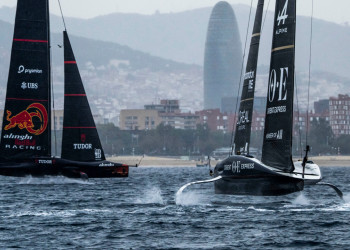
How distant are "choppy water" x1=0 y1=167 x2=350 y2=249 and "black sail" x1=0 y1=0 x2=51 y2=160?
10.4 metres

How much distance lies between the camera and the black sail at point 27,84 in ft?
212

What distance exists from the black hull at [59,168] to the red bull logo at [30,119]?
199 centimetres

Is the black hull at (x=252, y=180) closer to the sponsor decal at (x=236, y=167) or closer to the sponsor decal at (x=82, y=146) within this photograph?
the sponsor decal at (x=236, y=167)

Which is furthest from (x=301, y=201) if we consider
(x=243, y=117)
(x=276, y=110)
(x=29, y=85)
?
(x=29, y=85)

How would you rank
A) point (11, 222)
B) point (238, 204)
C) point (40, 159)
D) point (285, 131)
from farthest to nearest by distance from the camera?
point (40, 159), point (238, 204), point (285, 131), point (11, 222)

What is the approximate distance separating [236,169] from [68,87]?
2617 cm

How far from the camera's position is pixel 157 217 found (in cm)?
4097

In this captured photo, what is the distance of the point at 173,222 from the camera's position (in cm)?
3872

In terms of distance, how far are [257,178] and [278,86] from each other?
12.4 feet

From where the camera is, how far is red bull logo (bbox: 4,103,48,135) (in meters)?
64.8

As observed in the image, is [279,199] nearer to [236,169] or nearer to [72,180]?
[236,169]

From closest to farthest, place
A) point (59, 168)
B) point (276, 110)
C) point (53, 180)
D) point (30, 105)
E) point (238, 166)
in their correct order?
point (276, 110), point (238, 166), point (30, 105), point (59, 168), point (53, 180)

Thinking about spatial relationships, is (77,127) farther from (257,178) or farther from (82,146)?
(257,178)

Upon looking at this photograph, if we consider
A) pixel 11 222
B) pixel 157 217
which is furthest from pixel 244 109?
pixel 11 222
